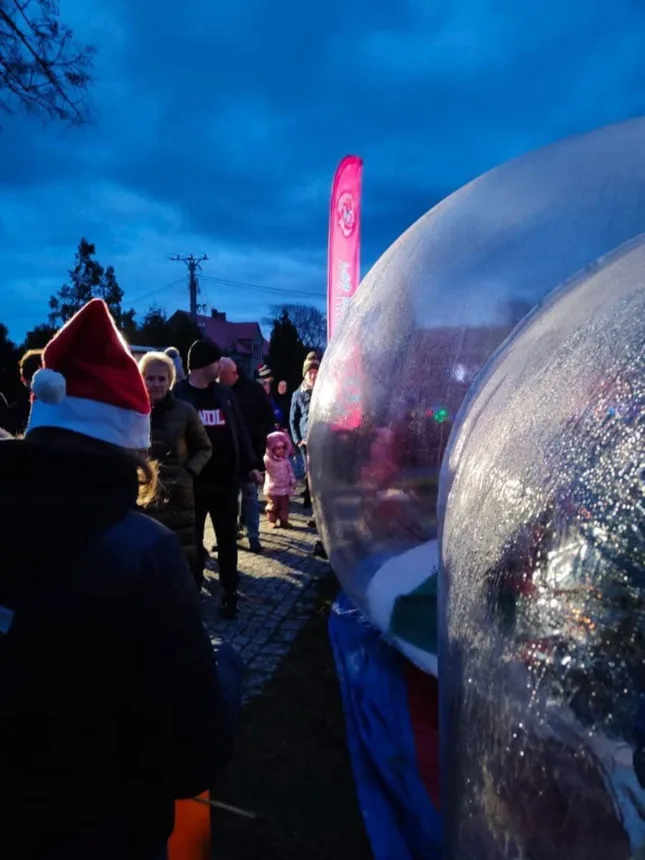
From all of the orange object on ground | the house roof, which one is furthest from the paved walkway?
the house roof

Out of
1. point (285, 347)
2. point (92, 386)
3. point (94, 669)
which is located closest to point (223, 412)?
point (92, 386)

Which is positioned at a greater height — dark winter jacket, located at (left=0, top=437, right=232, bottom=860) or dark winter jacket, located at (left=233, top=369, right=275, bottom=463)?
dark winter jacket, located at (left=233, top=369, right=275, bottom=463)

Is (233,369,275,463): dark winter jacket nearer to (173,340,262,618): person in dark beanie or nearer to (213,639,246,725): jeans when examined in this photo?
(173,340,262,618): person in dark beanie

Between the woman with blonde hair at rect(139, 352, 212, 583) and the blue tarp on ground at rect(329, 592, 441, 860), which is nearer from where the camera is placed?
the blue tarp on ground at rect(329, 592, 441, 860)

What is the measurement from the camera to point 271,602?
493 centimetres

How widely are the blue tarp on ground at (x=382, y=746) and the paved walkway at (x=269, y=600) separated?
0.45 m

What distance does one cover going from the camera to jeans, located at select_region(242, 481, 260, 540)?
606 centimetres

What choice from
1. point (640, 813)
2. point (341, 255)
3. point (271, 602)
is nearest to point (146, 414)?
point (640, 813)

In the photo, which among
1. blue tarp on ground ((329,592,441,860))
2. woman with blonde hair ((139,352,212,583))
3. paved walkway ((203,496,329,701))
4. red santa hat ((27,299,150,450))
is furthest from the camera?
paved walkway ((203,496,329,701))

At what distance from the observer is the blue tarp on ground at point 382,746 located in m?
2.34

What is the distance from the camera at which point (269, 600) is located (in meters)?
4.97

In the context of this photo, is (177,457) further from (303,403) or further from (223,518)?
(303,403)

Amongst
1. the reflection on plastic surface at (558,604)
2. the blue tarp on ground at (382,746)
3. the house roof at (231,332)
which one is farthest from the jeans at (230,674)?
the house roof at (231,332)

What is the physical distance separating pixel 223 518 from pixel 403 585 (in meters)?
1.68
